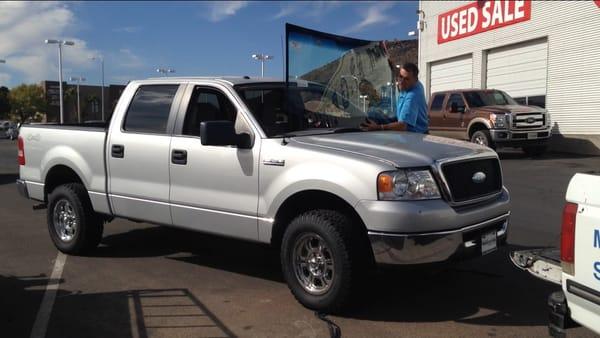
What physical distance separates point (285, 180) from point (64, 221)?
10.8 feet

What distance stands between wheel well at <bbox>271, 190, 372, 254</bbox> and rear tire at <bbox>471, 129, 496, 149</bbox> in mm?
11589

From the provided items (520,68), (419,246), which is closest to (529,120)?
(520,68)

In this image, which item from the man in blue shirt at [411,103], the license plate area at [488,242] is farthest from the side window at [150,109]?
the license plate area at [488,242]

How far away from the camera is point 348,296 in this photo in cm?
432

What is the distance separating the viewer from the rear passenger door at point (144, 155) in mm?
5555

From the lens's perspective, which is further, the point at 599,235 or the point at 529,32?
the point at 529,32

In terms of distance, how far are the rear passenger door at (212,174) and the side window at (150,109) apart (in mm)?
251

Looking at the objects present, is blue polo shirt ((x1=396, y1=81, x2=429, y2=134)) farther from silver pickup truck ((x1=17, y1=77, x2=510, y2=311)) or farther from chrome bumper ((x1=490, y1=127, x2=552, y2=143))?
chrome bumper ((x1=490, y1=127, x2=552, y2=143))

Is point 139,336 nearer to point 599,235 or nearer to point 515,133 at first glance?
point 599,235

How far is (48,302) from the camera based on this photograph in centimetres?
493

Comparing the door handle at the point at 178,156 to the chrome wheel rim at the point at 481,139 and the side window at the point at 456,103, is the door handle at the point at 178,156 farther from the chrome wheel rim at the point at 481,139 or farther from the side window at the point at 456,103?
the side window at the point at 456,103

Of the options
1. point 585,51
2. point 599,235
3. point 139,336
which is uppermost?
point 585,51

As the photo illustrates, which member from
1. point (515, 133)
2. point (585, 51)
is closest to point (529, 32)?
point (585, 51)

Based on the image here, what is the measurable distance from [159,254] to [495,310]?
376 centimetres
